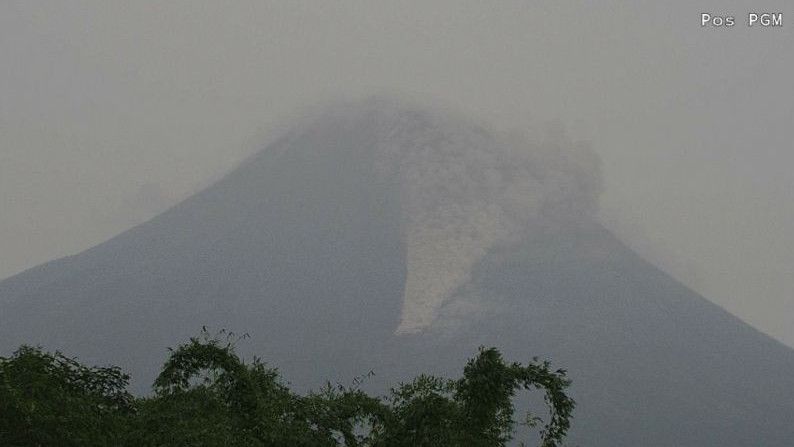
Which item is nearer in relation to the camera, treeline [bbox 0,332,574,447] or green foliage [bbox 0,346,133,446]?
green foliage [bbox 0,346,133,446]

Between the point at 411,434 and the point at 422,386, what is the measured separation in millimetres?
2672

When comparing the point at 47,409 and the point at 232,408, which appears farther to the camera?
the point at 232,408

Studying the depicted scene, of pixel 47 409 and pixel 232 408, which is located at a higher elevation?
Answer: pixel 232 408

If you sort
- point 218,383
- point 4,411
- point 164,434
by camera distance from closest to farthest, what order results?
point 4,411 < point 164,434 < point 218,383

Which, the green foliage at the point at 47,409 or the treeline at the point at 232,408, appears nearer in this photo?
the green foliage at the point at 47,409

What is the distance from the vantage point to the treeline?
18203 millimetres

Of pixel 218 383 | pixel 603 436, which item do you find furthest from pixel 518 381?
pixel 603 436

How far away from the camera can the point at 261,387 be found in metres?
23.4

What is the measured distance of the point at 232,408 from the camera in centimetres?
2273

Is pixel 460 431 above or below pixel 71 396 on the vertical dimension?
above

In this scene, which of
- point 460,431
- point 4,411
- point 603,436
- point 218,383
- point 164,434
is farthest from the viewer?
point 603,436

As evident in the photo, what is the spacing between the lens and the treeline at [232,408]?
1820 centimetres

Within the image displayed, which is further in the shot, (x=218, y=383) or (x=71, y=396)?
(x=218, y=383)

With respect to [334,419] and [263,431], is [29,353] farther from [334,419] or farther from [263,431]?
[334,419]
